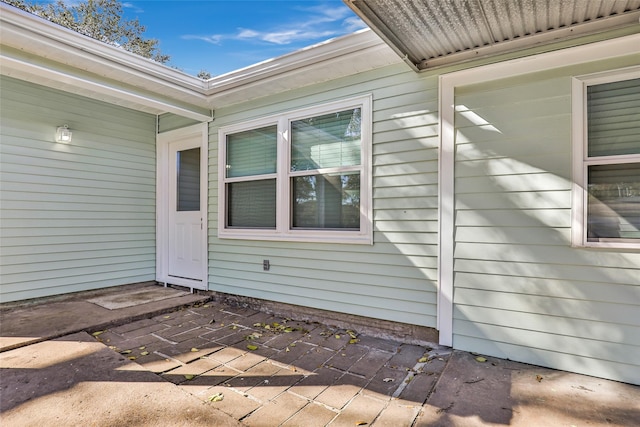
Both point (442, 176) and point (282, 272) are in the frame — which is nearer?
point (442, 176)

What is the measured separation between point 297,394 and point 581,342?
2.06m

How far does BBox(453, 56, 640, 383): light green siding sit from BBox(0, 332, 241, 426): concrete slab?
2115 mm

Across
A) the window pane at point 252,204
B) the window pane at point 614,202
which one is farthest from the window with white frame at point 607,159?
the window pane at point 252,204

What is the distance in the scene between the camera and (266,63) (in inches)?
138

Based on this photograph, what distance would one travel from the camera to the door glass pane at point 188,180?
16.0 ft

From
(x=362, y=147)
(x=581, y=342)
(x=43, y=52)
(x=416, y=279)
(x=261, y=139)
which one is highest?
(x=43, y=52)

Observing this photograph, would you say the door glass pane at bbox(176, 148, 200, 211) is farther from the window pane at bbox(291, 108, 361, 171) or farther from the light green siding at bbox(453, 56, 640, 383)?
the light green siding at bbox(453, 56, 640, 383)

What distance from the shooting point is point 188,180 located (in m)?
5.00

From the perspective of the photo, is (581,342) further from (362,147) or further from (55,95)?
(55,95)

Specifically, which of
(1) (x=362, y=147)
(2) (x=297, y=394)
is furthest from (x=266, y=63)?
(2) (x=297, y=394)

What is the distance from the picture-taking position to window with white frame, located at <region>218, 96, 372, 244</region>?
3326mm

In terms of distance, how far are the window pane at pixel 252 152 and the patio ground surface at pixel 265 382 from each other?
6.35 feet

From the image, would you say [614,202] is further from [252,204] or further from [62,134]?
[62,134]

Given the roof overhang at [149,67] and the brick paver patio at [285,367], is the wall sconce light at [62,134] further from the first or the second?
the brick paver patio at [285,367]
